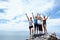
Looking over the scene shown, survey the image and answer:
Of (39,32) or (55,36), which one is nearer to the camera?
(55,36)

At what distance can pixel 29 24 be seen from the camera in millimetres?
39688

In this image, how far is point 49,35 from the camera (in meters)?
37.0

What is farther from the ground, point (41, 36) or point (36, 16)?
point (36, 16)

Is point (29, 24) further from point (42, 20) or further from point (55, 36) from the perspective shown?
point (55, 36)

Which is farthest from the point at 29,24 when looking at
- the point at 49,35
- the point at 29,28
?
the point at 49,35

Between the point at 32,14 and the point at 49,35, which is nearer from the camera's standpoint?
the point at 49,35

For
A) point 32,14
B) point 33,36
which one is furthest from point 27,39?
point 32,14

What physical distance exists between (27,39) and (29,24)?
2.72 metres

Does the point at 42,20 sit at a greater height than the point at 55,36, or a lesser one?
greater

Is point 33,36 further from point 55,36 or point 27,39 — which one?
point 55,36

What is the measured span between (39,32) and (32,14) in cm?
290

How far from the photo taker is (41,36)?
1511 inches

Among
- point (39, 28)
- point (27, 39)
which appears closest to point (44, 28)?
point (39, 28)

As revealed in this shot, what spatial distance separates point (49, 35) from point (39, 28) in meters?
3.30
